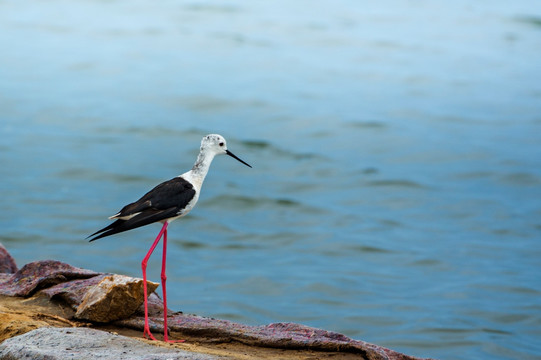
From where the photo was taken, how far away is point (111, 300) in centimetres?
701

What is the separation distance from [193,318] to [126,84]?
1572 cm

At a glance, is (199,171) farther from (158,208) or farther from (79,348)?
(79,348)

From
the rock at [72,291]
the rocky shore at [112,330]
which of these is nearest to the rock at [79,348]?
the rocky shore at [112,330]

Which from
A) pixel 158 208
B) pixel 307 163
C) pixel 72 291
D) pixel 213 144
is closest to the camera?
pixel 158 208

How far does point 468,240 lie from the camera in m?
15.7

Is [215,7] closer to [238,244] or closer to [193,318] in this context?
[238,244]

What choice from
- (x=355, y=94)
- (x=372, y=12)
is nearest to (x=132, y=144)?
(x=355, y=94)

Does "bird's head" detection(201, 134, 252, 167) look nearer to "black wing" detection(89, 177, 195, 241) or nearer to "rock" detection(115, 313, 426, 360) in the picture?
"black wing" detection(89, 177, 195, 241)

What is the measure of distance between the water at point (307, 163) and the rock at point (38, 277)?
447 centimetres

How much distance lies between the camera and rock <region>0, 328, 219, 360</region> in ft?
18.8

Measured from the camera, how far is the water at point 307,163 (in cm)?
1356

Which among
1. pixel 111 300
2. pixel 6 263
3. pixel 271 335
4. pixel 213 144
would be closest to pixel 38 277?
pixel 111 300

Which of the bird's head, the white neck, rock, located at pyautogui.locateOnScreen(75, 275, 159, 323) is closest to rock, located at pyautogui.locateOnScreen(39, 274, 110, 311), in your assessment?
rock, located at pyautogui.locateOnScreen(75, 275, 159, 323)

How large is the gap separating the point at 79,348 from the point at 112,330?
3.84ft
